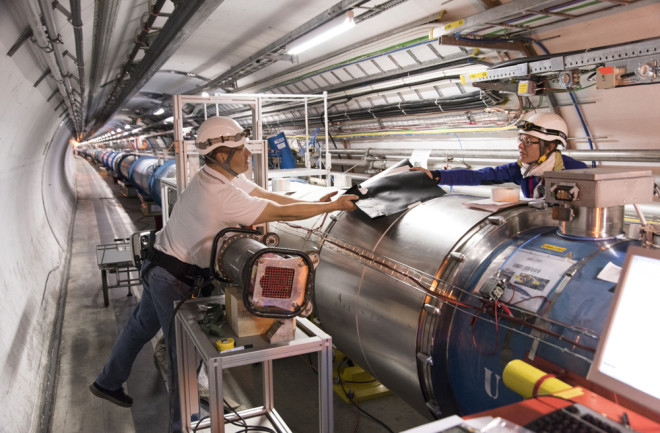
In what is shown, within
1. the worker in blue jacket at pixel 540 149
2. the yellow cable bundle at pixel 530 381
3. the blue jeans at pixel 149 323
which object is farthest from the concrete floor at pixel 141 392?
the yellow cable bundle at pixel 530 381

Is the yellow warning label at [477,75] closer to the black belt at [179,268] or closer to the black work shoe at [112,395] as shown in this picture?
the black belt at [179,268]

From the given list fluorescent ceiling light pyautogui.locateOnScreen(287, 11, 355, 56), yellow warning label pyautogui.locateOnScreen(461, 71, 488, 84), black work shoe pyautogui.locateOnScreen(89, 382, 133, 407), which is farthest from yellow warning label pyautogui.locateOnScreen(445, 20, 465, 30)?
black work shoe pyautogui.locateOnScreen(89, 382, 133, 407)

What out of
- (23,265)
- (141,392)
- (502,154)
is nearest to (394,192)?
(141,392)

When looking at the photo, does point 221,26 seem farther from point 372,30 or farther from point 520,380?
point 520,380

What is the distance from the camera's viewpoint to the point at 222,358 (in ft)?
5.79

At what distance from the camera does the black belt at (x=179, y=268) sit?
2541 mm

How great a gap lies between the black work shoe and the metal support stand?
721mm

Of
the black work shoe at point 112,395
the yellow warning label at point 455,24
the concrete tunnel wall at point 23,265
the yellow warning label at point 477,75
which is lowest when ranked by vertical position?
the black work shoe at point 112,395

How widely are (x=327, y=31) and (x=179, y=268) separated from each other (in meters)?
2.48

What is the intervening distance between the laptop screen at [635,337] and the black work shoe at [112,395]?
2605 mm

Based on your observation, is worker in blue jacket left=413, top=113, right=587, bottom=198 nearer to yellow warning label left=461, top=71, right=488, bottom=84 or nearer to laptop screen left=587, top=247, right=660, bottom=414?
yellow warning label left=461, top=71, right=488, bottom=84

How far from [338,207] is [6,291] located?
7.17 feet

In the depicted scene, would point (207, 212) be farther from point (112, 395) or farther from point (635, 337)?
point (635, 337)

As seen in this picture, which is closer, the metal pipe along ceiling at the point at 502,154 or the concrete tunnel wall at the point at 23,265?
the concrete tunnel wall at the point at 23,265
